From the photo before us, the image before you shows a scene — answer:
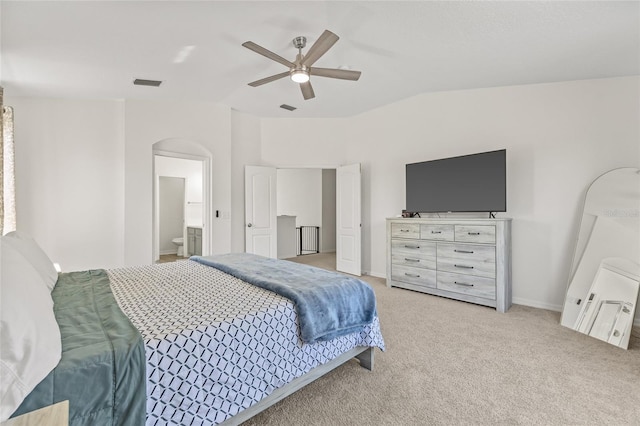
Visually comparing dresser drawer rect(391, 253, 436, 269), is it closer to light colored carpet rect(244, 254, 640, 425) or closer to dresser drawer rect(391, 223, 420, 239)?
dresser drawer rect(391, 223, 420, 239)

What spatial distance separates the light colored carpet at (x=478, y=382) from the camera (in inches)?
63.7

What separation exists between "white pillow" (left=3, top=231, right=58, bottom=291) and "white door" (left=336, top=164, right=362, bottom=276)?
12.6 ft

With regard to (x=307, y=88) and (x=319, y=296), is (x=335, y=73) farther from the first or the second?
(x=319, y=296)

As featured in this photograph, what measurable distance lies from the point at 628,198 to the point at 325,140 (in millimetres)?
4020

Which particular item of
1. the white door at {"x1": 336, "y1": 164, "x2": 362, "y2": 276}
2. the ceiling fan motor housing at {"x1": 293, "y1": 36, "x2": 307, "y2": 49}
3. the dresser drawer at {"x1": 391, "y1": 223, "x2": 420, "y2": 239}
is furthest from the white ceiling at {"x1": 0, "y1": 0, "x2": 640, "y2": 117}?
the dresser drawer at {"x1": 391, "y1": 223, "x2": 420, "y2": 239}

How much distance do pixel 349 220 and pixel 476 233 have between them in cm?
212

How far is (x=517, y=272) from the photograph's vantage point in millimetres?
3557

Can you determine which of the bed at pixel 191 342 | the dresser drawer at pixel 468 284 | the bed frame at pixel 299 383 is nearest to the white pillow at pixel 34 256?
the bed at pixel 191 342

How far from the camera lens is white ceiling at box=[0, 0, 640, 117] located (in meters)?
2.25

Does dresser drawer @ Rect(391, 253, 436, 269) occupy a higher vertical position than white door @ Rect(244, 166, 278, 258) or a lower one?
lower

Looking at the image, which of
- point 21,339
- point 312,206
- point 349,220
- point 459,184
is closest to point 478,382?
point 21,339

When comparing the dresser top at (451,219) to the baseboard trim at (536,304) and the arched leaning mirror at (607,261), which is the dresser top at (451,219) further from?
the baseboard trim at (536,304)

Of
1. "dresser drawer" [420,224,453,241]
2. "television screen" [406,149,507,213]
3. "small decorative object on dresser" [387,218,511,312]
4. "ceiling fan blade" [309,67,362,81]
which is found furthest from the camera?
"dresser drawer" [420,224,453,241]

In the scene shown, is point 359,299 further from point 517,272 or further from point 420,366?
point 517,272
